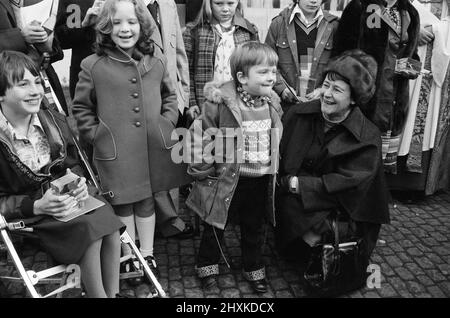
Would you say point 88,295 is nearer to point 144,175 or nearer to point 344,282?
point 144,175

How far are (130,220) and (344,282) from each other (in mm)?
1623

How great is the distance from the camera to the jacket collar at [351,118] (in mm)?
3514

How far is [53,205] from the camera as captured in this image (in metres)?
2.83

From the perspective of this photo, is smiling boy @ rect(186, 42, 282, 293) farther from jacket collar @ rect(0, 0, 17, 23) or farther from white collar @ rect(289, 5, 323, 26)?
jacket collar @ rect(0, 0, 17, 23)

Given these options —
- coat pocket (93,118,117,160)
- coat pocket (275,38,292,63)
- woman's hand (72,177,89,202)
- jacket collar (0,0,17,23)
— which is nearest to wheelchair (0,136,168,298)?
woman's hand (72,177,89,202)

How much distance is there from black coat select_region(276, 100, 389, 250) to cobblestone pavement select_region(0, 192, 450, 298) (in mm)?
417

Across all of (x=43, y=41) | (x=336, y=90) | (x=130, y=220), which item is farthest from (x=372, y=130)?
(x=43, y=41)

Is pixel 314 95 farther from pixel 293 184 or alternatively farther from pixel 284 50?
pixel 293 184

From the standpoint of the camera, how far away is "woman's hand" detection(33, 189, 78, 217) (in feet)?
9.29

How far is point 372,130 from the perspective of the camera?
11.8ft

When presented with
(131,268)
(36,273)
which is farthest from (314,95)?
(36,273)

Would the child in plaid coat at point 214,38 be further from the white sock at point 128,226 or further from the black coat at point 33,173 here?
the black coat at point 33,173

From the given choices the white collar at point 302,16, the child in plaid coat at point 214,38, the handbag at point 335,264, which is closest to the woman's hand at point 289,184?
the handbag at point 335,264

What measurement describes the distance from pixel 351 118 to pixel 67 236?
2.12 meters
